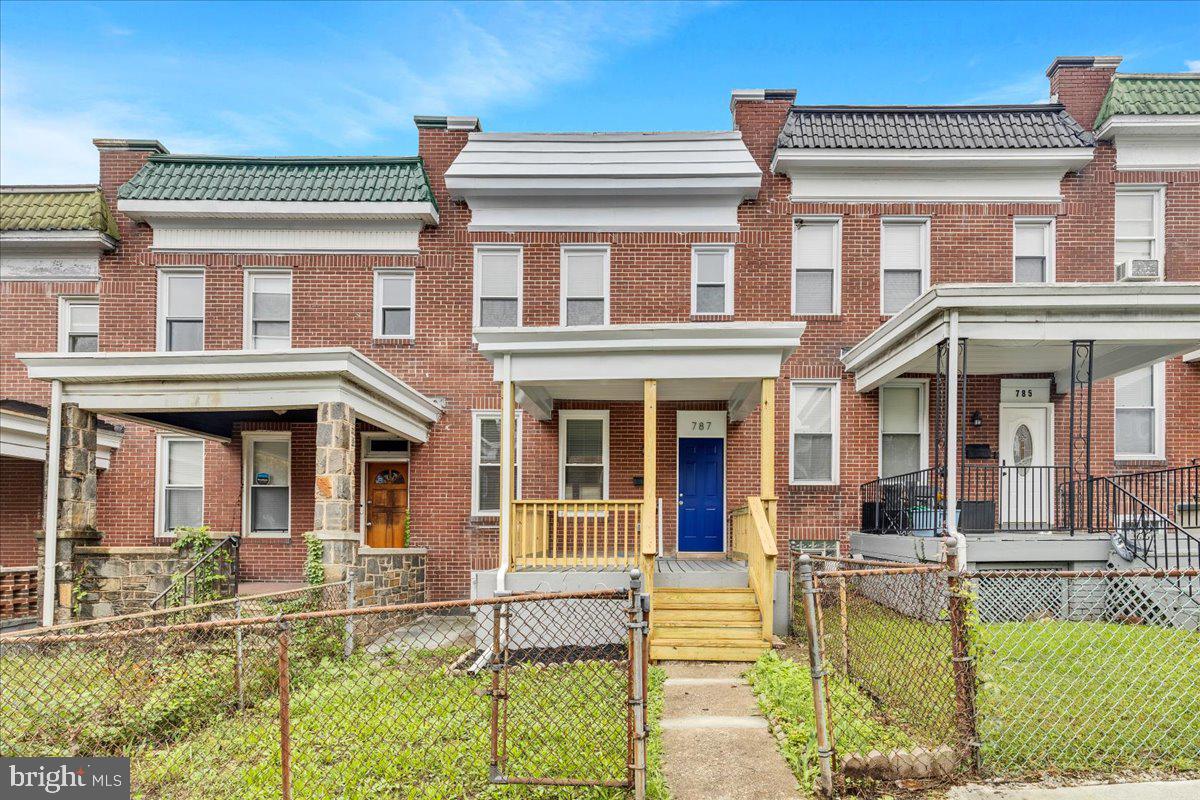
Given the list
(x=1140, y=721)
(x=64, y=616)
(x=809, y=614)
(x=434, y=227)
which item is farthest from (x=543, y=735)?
(x=434, y=227)

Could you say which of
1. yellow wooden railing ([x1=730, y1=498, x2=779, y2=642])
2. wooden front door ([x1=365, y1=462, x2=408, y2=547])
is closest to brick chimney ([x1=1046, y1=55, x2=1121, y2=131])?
yellow wooden railing ([x1=730, y1=498, x2=779, y2=642])

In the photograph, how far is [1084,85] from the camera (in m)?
14.0

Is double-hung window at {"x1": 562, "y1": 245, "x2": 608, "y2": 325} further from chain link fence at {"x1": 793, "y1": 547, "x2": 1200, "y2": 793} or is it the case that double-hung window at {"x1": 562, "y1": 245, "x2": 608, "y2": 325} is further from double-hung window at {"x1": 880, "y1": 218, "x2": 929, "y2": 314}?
chain link fence at {"x1": 793, "y1": 547, "x2": 1200, "y2": 793}

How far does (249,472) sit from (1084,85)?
662 inches

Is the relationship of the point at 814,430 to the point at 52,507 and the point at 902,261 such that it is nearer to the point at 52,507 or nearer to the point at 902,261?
the point at 902,261

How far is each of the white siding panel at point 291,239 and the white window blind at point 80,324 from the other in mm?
1853

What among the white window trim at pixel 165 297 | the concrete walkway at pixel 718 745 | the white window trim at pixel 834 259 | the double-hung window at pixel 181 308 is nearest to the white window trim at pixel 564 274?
the white window trim at pixel 834 259

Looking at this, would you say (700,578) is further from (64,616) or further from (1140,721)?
(64,616)

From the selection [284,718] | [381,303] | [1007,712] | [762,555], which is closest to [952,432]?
[762,555]

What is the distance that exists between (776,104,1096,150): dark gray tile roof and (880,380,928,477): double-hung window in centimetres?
428

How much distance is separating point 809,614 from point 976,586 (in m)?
5.66

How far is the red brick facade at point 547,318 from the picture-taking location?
1362cm

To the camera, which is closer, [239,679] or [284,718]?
[284,718]

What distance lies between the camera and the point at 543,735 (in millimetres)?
6254
